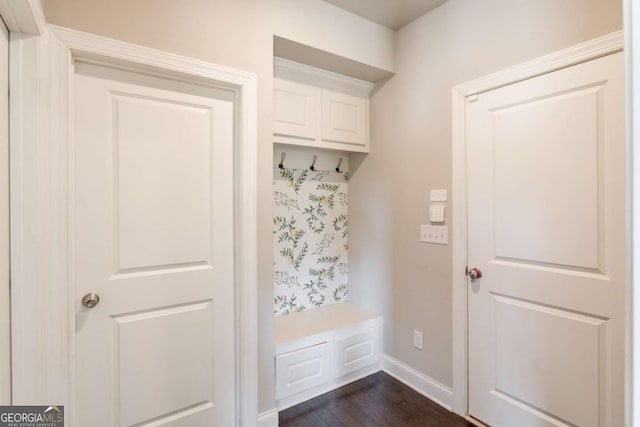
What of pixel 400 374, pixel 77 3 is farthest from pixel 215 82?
pixel 400 374

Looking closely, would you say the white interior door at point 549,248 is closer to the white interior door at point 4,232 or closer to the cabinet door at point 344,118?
the cabinet door at point 344,118

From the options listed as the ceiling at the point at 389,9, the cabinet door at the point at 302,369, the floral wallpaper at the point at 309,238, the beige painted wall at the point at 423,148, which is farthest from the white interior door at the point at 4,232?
→ the beige painted wall at the point at 423,148

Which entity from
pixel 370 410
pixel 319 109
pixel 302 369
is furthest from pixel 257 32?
pixel 370 410

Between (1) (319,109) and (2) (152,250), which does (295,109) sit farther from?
(2) (152,250)

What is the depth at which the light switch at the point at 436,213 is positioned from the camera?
6.56 feet

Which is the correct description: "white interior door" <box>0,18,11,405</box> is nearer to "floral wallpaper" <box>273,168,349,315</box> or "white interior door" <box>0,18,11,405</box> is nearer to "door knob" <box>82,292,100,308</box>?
"door knob" <box>82,292,100,308</box>

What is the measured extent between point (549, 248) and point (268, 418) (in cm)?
176

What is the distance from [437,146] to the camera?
2.04m

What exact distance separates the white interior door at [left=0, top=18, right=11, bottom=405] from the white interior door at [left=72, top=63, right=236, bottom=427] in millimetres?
240

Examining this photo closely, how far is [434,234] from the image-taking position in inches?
81.3

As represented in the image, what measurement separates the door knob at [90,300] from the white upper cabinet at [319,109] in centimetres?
134

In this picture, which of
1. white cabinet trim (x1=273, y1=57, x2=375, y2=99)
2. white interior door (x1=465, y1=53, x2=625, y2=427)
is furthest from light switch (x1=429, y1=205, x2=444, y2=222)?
white cabinet trim (x1=273, y1=57, x2=375, y2=99)

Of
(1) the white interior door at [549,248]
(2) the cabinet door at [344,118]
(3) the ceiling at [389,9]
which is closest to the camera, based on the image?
(1) the white interior door at [549,248]

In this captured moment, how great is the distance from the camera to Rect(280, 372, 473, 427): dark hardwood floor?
1866mm
